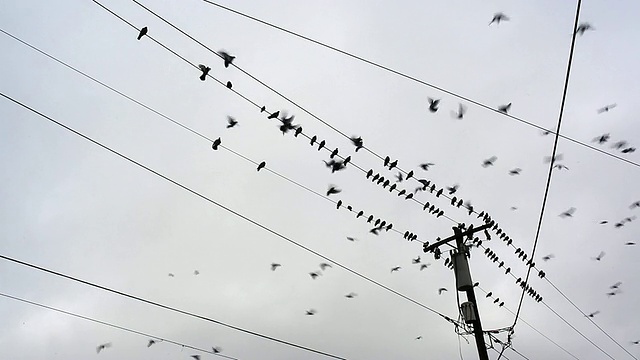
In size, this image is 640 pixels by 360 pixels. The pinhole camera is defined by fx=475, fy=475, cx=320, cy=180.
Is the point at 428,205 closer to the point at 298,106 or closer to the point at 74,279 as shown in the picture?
the point at 298,106

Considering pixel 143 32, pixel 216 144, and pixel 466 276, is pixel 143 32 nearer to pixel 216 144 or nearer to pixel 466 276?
pixel 216 144

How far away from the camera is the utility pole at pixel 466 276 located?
11.9m

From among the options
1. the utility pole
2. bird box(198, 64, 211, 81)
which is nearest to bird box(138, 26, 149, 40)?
bird box(198, 64, 211, 81)

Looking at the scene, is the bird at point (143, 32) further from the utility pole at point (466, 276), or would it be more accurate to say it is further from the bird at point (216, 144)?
the utility pole at point (466, 276)

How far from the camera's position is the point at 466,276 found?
12.8 metres

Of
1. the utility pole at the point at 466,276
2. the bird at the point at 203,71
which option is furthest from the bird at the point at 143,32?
the utility pole at the point at 466,276

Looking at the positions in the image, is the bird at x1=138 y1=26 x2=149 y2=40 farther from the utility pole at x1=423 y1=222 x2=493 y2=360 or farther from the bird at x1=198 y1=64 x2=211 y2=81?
the utility pole at x1=423 y1=222 x2=493 y2=360

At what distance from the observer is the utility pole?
39.1 ft

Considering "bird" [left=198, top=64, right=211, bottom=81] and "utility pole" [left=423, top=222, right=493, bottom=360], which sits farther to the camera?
"utility pole" [left=423, top=222, right=493, bottom=360]

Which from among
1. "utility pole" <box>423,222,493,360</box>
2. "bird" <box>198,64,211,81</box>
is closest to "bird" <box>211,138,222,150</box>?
"bird" <box>198,64,211,81</box>

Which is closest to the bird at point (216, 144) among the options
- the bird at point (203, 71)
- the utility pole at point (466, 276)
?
the bird at point (203, 71)

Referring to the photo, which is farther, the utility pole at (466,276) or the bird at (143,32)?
the utility pole at (466,276)

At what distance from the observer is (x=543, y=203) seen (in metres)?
12.8

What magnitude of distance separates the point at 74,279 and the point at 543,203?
37.3ft
